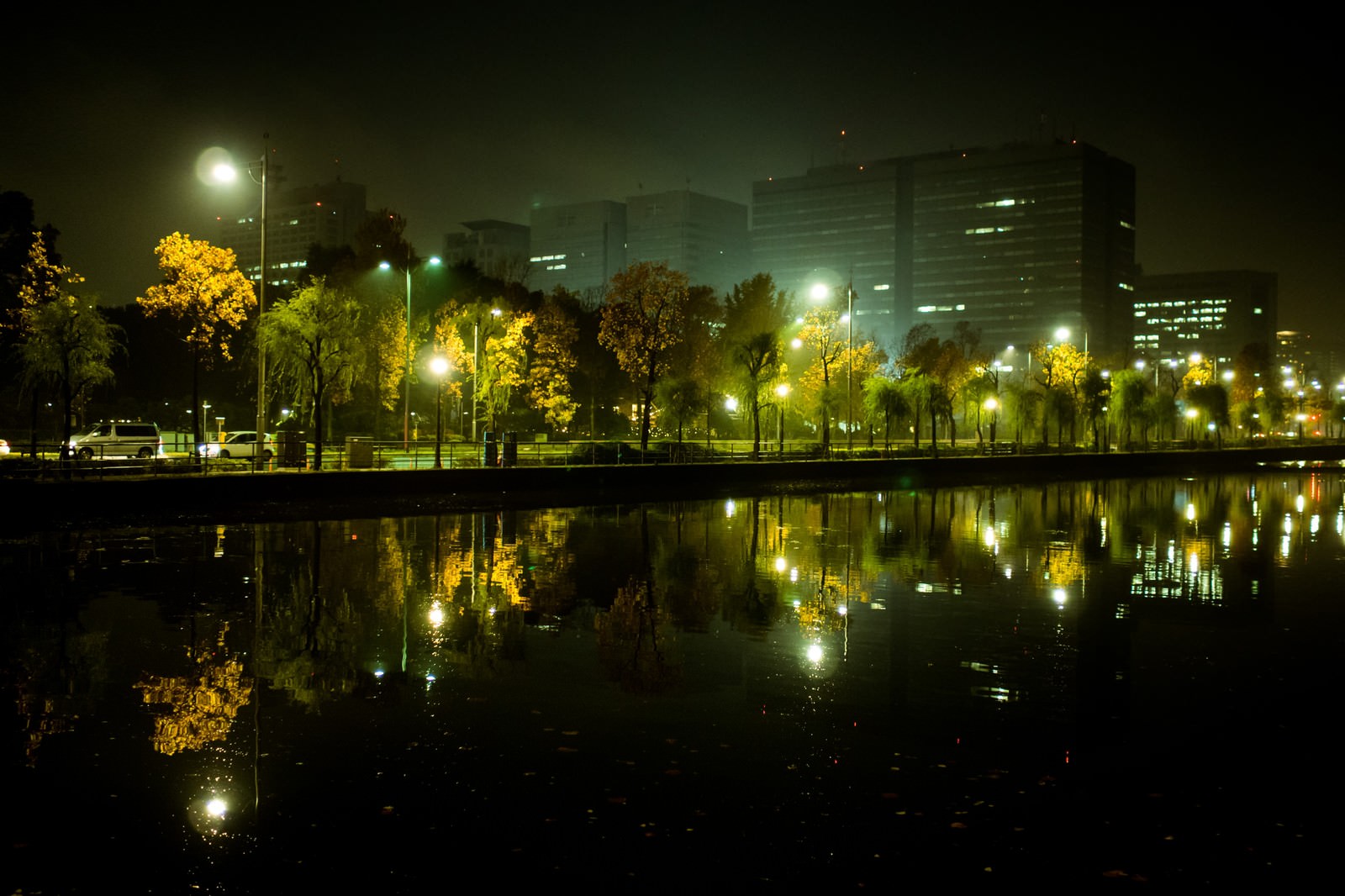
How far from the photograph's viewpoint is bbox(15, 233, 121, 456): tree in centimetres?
4338

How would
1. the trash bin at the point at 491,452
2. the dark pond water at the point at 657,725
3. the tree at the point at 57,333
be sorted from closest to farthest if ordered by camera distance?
the dark pond water at the point at 657,725
the trash bin at the point at 491,452
the tree at the point at 57,333

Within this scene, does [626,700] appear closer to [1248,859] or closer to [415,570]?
[1248,859]

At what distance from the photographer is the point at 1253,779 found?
8141 mm

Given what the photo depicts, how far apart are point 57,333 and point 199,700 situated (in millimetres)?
39471

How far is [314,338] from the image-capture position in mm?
39594

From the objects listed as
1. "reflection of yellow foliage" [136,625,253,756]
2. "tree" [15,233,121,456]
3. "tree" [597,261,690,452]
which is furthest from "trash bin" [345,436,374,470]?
"reflection of yellow foliage" [136,625,253,756]

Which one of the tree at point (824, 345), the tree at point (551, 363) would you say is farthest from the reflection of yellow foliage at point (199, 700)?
the tree at point (551, 363)

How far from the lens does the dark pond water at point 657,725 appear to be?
6613 mm

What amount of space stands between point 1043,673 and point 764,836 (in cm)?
581

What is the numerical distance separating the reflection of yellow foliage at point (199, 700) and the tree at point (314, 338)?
2791 cm

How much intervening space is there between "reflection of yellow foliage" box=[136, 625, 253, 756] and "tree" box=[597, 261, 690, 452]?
144 feet

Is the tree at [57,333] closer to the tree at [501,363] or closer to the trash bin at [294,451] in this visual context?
the trash bin at [294,451]

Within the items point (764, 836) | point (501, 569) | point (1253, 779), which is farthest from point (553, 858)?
point (501, 569)

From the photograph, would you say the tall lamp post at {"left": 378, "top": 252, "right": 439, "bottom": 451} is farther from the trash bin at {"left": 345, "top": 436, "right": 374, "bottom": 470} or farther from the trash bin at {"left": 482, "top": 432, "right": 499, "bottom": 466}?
the trash bin at {"left": 345, "top": 436, "right": 374, "bottom": 470}
